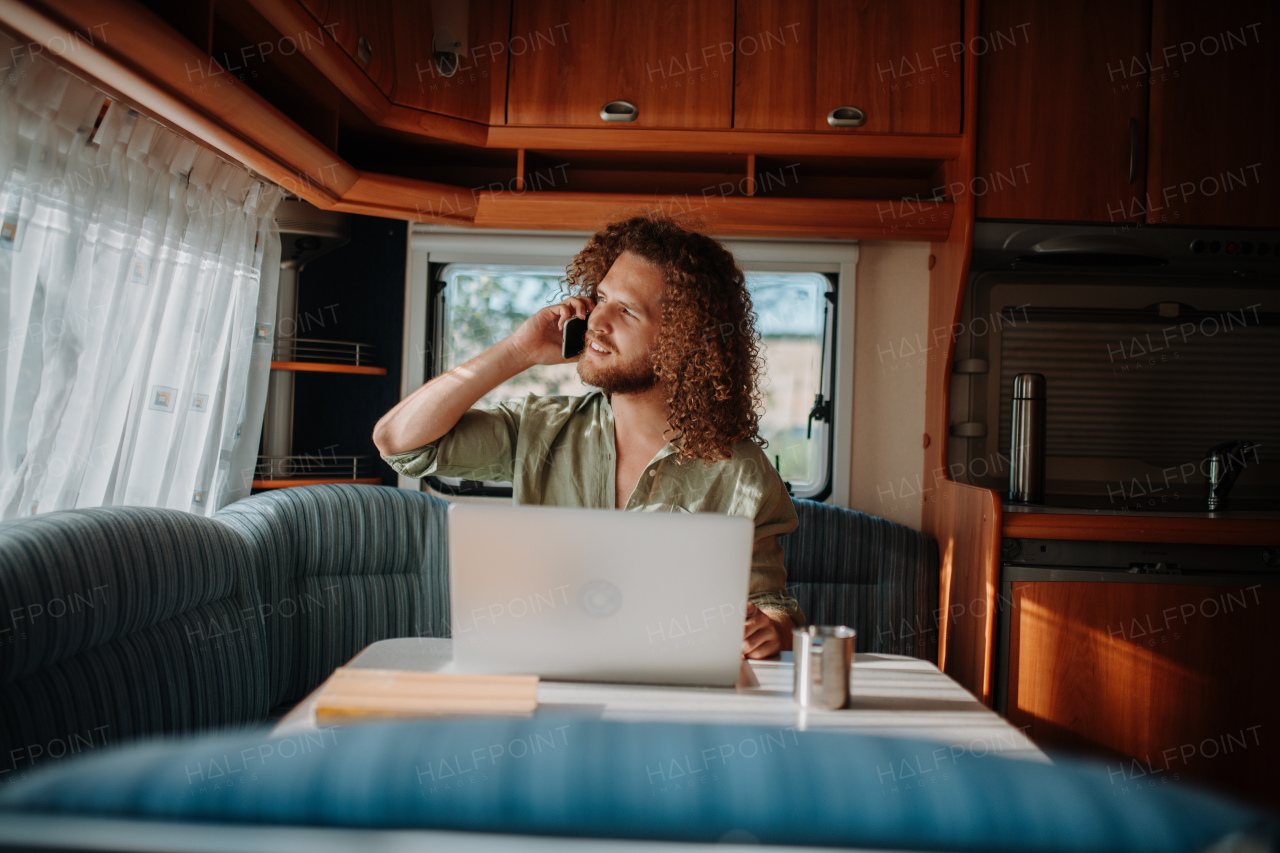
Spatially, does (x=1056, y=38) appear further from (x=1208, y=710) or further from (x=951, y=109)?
(x=1208, y=710)

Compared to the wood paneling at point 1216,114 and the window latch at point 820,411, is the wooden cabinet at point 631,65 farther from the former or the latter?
the wood paneling at point 1216,114

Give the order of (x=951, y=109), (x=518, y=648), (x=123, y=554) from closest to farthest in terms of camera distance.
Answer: (x=518, y=648) < (x=123, y=554) < (x=951, y=109)

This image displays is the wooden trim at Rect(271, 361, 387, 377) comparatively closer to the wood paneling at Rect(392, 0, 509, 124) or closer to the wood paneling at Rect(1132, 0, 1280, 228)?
the wood paneling at Rect(392, 0, 509, 124)

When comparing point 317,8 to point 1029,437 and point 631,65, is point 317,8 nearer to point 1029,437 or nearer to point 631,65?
point 631,65

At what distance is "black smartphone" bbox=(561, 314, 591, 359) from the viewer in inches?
76.4

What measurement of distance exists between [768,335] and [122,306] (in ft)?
6.38

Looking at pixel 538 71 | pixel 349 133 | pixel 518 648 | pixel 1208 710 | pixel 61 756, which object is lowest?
pixel 1208 710

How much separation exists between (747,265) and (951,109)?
2.57ft

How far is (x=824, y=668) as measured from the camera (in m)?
1.10

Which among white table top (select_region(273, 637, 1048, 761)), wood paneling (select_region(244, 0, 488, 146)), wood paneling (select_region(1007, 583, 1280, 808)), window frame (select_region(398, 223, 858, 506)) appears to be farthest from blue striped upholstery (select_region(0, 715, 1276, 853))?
window frame (select_region(398, 223, 858, 506))

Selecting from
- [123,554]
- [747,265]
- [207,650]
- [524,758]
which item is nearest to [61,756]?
[123,554]

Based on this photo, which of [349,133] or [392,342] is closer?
[349,133]

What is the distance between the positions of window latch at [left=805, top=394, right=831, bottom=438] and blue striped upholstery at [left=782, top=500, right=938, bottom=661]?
0.41 metres

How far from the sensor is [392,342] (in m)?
2.90
